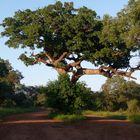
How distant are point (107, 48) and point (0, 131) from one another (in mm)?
23874

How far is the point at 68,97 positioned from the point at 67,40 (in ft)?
44.2

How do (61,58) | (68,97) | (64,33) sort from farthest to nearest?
1. (61,58)
2. (64,33)
3. (68,97)

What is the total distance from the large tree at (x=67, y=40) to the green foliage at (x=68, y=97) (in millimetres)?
10669

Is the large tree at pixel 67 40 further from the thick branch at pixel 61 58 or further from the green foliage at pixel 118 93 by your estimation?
the green foliage at pixel 118 93

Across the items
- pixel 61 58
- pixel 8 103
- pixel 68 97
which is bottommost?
pixel 68 97

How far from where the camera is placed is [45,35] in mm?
44531

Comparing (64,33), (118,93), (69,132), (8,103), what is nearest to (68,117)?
(69,132)

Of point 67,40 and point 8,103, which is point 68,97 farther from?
point 8,103

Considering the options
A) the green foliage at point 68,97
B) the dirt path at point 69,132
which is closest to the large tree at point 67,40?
the green foliage at point 68,97

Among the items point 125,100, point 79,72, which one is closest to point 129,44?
point 79,72

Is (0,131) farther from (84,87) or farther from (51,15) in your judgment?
(51,15)

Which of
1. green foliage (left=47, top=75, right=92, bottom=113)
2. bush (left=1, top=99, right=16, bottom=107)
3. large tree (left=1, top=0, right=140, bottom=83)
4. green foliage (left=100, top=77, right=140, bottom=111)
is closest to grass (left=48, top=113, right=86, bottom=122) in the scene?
green foliage (left=47, top=75, right=92, bottom=113)

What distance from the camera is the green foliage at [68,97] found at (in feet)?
107

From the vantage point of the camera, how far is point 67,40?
149ft
